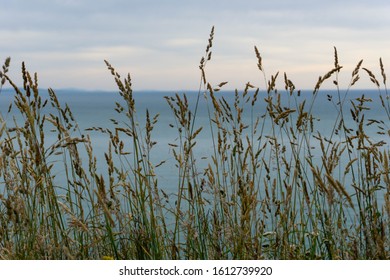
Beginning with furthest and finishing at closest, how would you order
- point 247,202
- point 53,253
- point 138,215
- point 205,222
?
point 205,222 → point 138,215 → point 53,253 → point 247,202

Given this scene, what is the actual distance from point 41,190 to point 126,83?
61 centimetres

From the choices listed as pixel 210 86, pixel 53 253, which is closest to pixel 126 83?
pixel 210 86

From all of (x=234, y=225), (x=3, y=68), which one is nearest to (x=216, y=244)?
(x=234, y=225)

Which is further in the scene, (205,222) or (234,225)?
(205,222)

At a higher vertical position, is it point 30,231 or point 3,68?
point 3,68

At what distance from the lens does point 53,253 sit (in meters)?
2.41

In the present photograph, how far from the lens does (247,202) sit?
78.6 inches

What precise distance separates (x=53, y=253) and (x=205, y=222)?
0.76m
